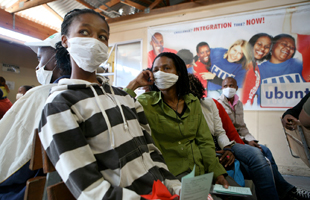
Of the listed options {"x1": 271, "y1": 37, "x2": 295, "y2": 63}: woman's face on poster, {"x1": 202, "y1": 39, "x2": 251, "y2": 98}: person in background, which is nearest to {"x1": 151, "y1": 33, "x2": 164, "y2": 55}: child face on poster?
{"x1": 202, "y1": 39, "x2": 251, "y2": 98}: person in background

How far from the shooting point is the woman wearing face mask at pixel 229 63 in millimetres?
3834

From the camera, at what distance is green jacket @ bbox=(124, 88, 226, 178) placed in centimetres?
143

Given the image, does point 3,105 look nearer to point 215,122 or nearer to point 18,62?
point 215,122

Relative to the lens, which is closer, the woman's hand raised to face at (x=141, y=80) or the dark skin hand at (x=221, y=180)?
the dark skin hand at (x=221, y=180)

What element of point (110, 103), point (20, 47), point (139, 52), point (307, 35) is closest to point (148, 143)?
point (110, 103)

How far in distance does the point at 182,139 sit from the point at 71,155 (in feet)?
3.05

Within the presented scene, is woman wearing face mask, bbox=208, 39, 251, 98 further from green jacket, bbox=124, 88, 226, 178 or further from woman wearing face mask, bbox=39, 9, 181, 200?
woman wearing face mask, bbox=39, 9, 181, 200

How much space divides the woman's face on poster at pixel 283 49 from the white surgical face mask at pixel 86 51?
11.9 ft

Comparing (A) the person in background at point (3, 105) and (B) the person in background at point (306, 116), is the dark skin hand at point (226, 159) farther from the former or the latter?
(A) the person in background at point (3, 105)

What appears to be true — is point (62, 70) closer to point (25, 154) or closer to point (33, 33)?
point (25, 154)

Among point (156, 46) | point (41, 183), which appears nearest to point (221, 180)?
point (41, 183)

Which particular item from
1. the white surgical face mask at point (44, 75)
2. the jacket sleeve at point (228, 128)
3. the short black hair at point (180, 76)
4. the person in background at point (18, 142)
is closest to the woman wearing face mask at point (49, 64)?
the white surgical face mask at point (44, 75)

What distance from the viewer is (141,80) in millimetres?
1750

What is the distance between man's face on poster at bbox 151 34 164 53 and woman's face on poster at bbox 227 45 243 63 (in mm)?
1551
